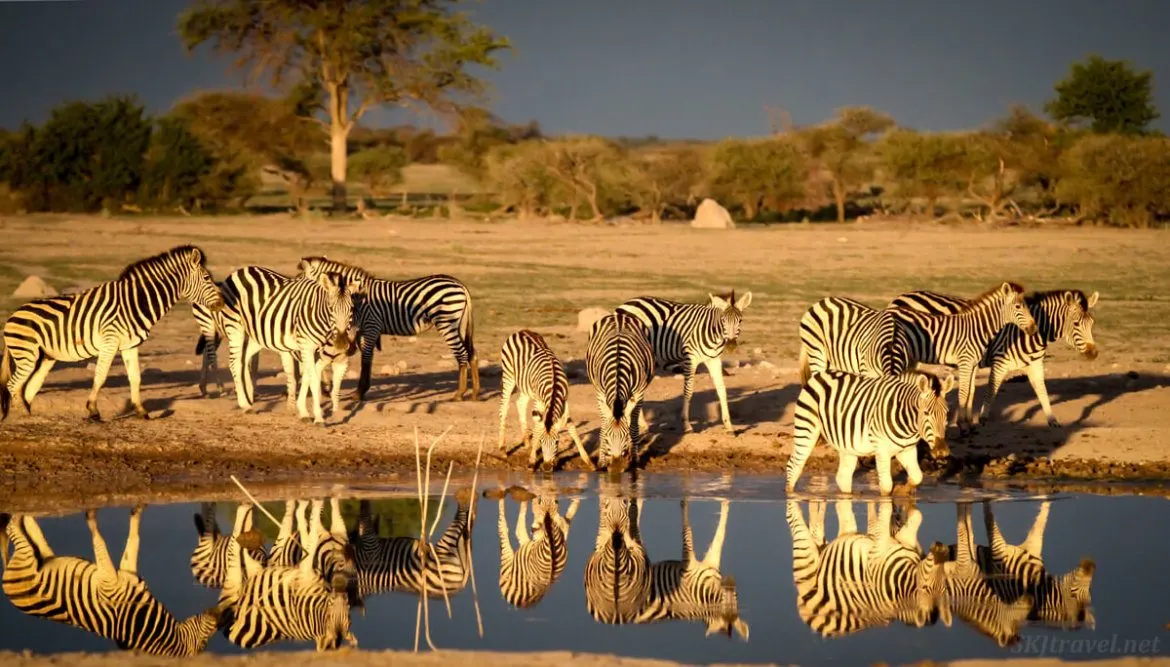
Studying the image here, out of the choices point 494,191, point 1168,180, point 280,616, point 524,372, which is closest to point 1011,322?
point 524,372

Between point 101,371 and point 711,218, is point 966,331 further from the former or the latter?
point 711,218

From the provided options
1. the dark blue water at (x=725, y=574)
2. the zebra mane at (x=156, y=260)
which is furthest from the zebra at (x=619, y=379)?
the zebra mane at (x=156, y=260)

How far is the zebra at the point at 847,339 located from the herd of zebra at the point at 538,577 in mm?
2224

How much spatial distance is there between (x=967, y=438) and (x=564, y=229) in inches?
1048

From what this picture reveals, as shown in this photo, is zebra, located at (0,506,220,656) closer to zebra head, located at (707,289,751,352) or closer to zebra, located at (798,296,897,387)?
zebra head, located at (707,289,751,352)

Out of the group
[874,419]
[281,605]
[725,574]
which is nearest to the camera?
[281,605]

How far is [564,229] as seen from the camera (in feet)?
130

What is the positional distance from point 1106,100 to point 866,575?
50595 mm

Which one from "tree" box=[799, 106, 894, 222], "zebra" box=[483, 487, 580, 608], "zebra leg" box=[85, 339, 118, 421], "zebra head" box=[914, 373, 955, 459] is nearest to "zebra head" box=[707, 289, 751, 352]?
"zebra" box=[483, 487, 580, 608]

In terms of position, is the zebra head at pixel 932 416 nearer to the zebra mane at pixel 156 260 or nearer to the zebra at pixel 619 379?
the zebra at pixel 619 379

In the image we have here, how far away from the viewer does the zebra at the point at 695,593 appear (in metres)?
8.32

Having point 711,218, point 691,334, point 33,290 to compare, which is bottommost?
point 33,290

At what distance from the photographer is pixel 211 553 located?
31.6 feet

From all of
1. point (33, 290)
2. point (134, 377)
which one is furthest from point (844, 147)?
point (134, 377)
